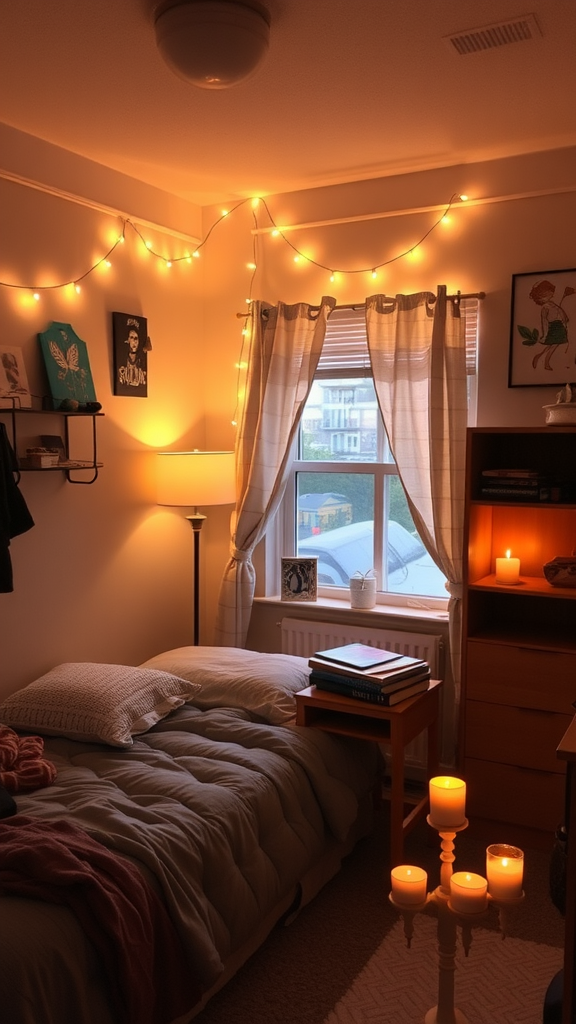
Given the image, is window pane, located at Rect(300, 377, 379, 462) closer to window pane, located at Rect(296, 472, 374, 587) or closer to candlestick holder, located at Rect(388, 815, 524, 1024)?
window pane, located at Rect(296, 472, 374, 587)

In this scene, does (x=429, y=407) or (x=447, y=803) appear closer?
(x=447, y=803)

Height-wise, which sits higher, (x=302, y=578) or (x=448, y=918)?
(x=302, y=578)

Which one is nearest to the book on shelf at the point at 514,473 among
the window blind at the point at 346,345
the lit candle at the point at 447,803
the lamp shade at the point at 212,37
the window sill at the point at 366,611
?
the window sill at the point at 366,611

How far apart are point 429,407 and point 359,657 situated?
3.53 feet

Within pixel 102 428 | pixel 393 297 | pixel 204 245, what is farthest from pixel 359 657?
pixel 204 245

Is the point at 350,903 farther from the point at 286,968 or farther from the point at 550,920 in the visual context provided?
the point at 550,920

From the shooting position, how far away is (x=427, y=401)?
3.48 m

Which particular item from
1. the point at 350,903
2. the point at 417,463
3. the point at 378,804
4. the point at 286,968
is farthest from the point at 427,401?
the point at 286,968

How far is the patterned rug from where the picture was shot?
224 cm

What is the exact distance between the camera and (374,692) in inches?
112

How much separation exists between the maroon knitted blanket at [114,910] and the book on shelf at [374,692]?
1.07m

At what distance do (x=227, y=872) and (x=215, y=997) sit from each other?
1.29 feet

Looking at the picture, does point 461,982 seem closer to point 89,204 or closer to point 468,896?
point 468,896

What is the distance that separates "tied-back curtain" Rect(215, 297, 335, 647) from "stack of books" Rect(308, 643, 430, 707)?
932 millimetres
